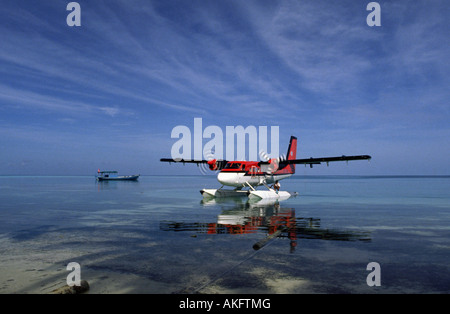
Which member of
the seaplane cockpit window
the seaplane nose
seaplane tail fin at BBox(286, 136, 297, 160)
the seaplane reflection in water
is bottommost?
the seaplane reflection in water

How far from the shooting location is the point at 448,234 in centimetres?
1095

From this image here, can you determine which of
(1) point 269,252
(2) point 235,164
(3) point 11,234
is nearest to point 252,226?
(1) point 269,252

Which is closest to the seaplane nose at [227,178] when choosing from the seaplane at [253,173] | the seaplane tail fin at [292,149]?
the seaplane at [253,173]

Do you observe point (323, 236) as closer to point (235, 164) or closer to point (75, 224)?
point (75, 224)

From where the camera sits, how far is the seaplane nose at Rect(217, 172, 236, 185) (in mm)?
26125

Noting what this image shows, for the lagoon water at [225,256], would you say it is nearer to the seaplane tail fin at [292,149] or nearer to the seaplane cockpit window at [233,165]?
the seaplane cockpit window at [233,165]

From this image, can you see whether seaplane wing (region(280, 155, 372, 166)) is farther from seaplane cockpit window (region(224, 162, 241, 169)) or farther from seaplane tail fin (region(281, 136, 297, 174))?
seaplane cockpit window (region(224, 162, 241, 169))

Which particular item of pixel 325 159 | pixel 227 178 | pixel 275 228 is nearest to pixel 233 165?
pixel 227 178

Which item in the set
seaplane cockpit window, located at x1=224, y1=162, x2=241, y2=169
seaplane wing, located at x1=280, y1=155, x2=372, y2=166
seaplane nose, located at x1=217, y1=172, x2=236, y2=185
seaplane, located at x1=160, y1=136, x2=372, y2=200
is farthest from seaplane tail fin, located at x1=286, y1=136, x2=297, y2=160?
seaplane nose, located at x1=217, y1=172, x2=236, y2=185

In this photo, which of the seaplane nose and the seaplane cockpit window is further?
the seaplane cockpit window

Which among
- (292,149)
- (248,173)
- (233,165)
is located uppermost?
(292,149)

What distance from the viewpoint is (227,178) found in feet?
86.1

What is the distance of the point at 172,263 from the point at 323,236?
5665 millimetres

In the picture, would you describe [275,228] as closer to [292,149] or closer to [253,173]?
[253,173]
